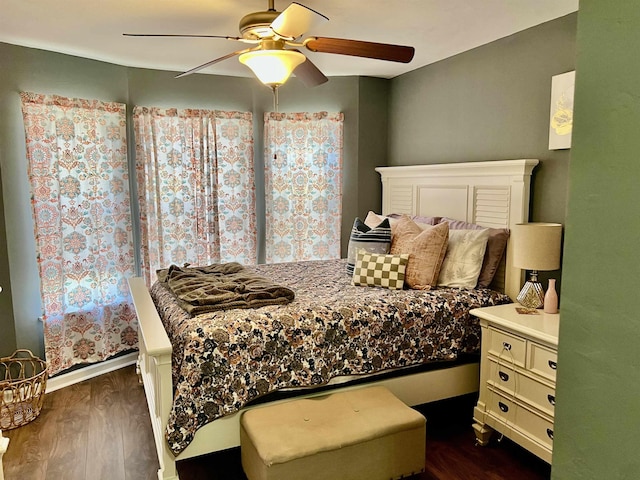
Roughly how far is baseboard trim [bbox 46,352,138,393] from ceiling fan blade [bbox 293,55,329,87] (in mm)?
2763

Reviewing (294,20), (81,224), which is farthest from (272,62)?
(81,224)

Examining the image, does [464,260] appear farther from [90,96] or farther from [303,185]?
[90,96]

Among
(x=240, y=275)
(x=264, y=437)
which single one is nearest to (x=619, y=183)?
(x=264, y=437)

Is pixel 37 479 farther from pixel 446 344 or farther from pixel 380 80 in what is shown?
pixel 380 80

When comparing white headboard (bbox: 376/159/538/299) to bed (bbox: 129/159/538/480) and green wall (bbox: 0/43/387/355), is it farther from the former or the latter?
green wall (bbox: 0/43/387/355)

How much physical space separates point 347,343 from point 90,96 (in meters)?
2.87

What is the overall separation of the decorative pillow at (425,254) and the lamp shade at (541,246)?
1.83ft

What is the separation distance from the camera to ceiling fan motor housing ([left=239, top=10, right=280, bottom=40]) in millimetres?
2354

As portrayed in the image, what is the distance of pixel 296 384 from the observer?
2486 mm

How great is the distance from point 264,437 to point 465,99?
9.47ft

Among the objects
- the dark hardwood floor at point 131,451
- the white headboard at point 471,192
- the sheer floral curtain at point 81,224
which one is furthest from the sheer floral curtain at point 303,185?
the dark hardwood floor at point 131,451

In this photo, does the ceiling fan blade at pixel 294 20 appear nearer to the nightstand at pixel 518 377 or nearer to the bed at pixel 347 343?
the bed at pixel 347 343

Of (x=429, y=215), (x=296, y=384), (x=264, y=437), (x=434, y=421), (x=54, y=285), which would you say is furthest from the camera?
(x=429, y=215)

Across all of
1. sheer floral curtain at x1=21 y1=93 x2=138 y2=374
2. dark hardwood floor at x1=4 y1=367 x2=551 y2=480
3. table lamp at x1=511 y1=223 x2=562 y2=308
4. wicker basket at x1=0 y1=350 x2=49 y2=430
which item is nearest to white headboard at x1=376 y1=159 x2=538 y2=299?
table lamp at x1=511 y1=223 x2=562 y2=308
